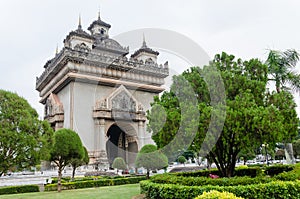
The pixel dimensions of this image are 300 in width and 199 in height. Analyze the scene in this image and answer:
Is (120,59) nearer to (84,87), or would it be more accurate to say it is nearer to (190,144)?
(84,87)

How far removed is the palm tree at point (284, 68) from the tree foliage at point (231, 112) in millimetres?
8441

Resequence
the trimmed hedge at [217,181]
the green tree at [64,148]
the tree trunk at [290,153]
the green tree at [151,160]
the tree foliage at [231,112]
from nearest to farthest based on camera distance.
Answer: the trimmed hedge at [217,181]
the tree foliage at [231,112]
the green tree at [64,148]
the tree trunk at [290,153]
the green tree at [151,160]

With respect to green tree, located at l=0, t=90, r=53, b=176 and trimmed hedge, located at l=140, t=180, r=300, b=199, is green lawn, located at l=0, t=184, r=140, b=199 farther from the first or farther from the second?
trimmed hedge, located at l=140, t=180, r=300, b=199

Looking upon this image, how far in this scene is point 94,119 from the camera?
3066cm

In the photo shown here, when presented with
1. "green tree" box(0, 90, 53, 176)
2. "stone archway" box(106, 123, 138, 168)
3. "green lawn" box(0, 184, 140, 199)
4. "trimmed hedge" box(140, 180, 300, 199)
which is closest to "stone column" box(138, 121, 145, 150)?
"stone archway" box(106, 123, 138, 168)

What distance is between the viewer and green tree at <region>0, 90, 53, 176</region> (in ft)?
37.4

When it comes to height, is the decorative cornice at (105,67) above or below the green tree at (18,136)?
above

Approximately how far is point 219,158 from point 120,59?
24.7 m

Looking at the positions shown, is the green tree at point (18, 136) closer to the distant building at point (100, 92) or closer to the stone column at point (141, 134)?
the distant building at point (100, 92)

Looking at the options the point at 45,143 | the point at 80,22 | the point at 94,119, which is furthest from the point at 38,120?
the point at 80,22

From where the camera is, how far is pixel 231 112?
9.09m

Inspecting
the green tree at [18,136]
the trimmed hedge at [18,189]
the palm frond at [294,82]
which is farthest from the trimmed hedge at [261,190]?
the trimmed hedge at [18,189]

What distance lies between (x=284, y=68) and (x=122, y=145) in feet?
78.4

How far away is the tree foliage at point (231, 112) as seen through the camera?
9.19 meters
